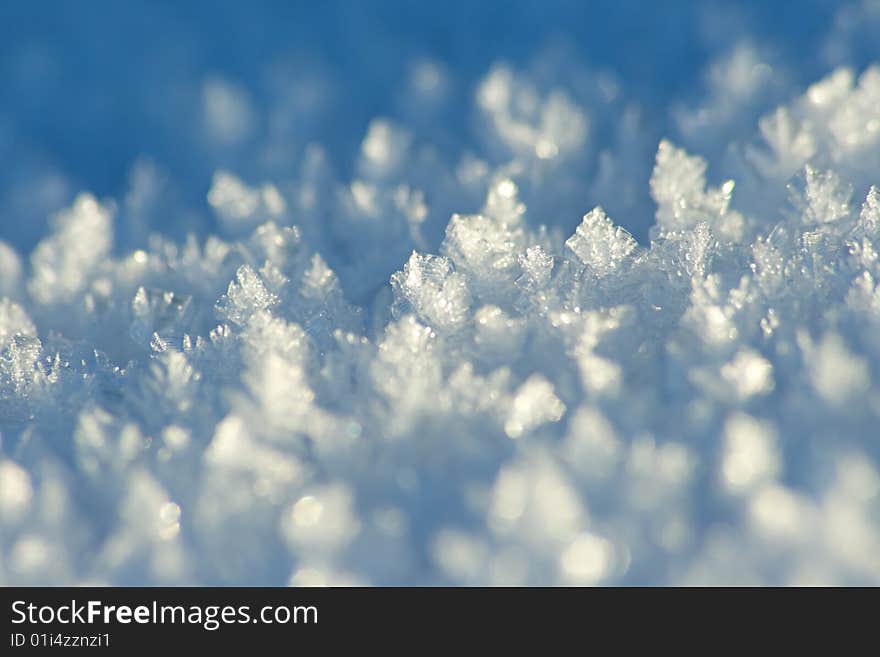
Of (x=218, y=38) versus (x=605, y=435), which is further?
(x=218, y=38)

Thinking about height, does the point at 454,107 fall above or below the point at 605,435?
above

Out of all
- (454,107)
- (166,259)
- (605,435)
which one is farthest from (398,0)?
(605,435)

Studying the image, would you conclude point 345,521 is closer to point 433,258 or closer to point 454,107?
point 433,258

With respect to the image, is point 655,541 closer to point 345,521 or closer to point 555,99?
point 345,521
